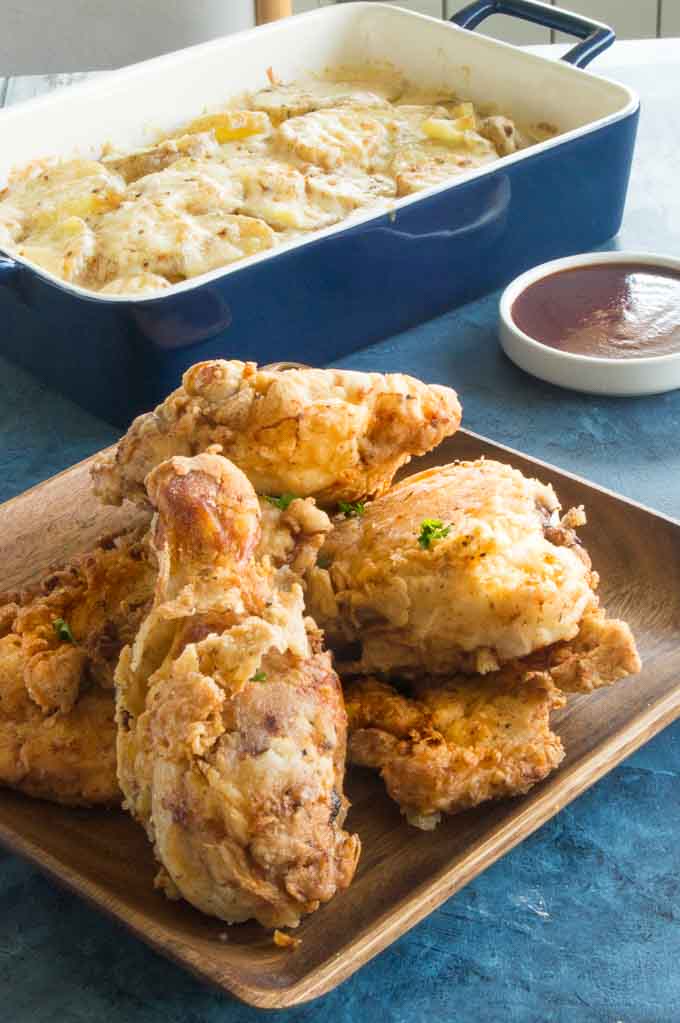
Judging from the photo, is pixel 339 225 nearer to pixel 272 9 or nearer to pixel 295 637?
pixel 295 637

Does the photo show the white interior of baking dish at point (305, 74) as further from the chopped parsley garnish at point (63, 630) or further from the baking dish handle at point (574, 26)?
the chopped parsley garnish at point (63, 630)

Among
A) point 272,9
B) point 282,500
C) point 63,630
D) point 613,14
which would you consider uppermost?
point 282,500

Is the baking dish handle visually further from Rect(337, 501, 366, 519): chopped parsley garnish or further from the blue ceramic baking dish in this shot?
Rect(337, 501, 366, 519): chopped parsley garnish

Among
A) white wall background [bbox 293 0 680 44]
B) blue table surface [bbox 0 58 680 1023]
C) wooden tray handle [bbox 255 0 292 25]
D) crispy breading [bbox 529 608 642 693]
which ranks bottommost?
white wall background [bbox 293 0 680 44]

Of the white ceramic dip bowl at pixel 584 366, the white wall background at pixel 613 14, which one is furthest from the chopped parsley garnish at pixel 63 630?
the white wall background at pixel 613 14

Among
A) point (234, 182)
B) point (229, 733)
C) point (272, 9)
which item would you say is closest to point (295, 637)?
point (229, 733)

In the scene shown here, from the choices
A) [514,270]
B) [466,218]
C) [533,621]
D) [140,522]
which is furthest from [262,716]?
[514,270]

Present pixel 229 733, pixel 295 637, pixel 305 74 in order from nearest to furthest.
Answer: pixel 229 733 < pixel 295 637 < pixel 305 74

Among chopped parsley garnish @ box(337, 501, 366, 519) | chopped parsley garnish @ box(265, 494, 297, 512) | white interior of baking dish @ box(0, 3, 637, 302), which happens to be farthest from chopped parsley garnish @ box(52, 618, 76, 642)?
white interior of baking dish @ box(0, 3, 637, 302)
